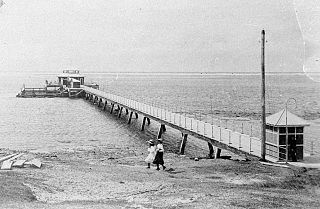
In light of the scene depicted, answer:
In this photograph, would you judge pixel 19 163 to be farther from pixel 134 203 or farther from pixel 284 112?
pixel 284 112

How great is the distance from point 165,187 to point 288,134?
19.9 feet

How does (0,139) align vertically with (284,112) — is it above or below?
below

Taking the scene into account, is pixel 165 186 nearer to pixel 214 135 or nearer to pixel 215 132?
pixel 214 135

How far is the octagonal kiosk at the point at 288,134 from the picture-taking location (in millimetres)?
17391

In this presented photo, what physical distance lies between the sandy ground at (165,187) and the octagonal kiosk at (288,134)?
1.18m

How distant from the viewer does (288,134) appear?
687 inches

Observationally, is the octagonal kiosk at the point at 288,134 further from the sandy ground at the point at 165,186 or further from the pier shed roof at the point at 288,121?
the sandy ground at the point at 165,186

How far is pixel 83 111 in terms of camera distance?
62062 mm

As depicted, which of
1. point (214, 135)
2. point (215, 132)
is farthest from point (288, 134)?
point (215, 132)

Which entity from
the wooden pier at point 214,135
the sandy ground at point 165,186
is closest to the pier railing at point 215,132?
the wooden pier at point 214,135

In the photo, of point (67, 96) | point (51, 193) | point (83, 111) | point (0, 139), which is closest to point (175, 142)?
point (0, 139)

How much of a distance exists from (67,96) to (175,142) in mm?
58209

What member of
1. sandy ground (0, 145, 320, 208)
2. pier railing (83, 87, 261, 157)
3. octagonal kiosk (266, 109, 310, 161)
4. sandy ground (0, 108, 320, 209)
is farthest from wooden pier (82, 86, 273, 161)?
sandy ground (0, 145, 320, 208)

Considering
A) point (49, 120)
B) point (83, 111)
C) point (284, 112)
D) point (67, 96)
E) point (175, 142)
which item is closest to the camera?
point (284, 112)
